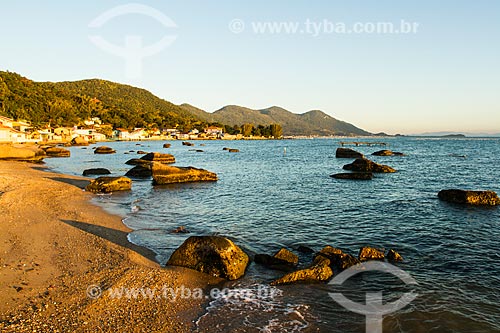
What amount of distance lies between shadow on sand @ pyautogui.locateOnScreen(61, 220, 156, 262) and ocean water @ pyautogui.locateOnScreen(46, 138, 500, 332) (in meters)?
0.47

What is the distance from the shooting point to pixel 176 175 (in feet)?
107

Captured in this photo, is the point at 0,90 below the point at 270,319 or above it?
above

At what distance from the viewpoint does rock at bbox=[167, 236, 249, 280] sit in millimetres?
10859

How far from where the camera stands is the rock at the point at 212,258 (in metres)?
10.9

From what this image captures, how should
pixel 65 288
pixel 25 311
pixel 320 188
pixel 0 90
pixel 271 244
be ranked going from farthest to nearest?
1. pixel 0 90
2. pixel 320 188
3. pixel 271 244
4. pixel 65 288
5. pixel 25 311

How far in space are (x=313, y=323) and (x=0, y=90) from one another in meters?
161

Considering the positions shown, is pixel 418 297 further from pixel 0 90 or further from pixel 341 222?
pixel 0 90

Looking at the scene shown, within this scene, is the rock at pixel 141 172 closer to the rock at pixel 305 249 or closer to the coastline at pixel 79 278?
the coastline at pixel 79 278

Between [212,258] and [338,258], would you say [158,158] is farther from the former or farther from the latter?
[338,258]

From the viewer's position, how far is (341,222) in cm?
1778

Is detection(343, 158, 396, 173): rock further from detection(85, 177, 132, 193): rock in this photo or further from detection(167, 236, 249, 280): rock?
detection(167, 236, 249, 280): rock

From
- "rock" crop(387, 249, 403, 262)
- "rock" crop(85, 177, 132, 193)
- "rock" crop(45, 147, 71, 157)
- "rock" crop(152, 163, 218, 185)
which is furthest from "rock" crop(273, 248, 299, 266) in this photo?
"rock" crop(45, 147, 71, 157)

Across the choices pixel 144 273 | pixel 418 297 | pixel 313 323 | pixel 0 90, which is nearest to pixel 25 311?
pixel 144 273

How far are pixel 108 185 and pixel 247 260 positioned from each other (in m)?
19.3
